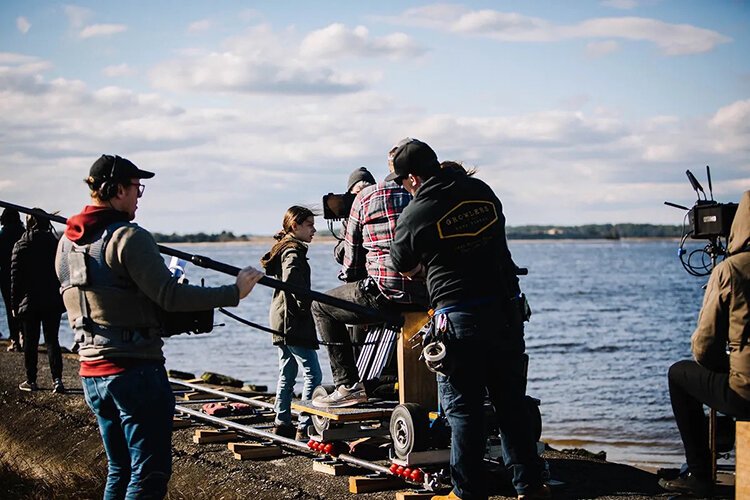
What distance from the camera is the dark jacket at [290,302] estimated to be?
339 inches

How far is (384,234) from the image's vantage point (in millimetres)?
7535

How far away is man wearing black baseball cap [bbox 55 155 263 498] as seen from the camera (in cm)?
503

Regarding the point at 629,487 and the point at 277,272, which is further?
the point at 277,272

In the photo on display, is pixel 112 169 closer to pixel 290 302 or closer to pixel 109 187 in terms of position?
pixel 109 187

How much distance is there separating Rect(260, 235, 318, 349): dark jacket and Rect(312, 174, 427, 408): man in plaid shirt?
0.56 metres

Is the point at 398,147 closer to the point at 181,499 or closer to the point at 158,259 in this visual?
the point at 158,259

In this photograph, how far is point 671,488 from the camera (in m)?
6.52

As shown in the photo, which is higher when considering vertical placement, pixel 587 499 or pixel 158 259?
pixel 158 259

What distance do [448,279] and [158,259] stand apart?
182 centimetres

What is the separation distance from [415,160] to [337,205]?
7.66 feet

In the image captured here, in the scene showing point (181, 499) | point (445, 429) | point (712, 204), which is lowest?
point (181, 499)

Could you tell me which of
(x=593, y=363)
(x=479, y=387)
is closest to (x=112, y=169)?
(x=479, y=387)

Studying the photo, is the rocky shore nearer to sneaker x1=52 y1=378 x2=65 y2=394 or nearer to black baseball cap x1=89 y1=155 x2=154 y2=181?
sneaker x1=52 y1=378 x2=65 y2=394

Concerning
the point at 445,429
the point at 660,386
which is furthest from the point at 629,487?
the point at 660,386
